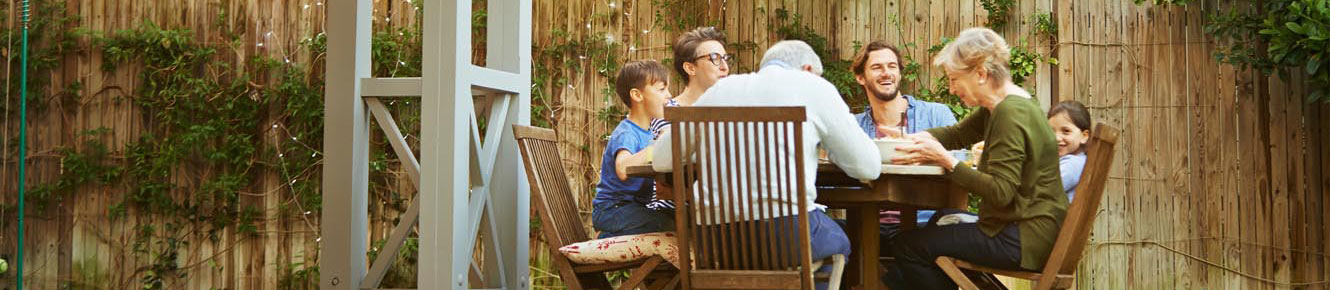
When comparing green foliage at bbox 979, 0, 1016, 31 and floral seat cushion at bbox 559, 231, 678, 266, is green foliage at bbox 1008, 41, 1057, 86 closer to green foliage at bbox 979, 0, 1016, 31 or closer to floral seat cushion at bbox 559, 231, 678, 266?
green foliage at bbox 979, 0, 1016, 31

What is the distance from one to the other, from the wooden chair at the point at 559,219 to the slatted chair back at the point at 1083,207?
0.97 metres

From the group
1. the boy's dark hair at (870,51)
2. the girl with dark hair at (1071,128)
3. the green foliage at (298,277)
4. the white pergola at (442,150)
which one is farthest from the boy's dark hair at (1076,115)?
the green foliage at (298,277)

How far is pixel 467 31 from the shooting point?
140 inches

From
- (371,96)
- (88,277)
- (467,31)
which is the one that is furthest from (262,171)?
(467,31)

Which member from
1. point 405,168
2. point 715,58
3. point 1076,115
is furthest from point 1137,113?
point 405,168

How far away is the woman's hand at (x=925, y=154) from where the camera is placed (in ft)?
10.7

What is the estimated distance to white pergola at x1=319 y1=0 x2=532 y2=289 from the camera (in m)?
3.47

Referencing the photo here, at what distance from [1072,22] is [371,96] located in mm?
3015

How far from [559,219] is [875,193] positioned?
35.8 inches

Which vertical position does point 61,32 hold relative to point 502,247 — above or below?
above

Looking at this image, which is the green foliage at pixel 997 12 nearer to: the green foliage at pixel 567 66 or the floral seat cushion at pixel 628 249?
the green foliage at pixel 567 66

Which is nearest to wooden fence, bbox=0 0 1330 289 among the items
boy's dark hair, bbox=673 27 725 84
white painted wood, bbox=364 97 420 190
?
boy's dark hair, bbox=673 27 725 84

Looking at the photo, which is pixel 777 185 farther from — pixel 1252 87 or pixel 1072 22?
pixel 1252 87

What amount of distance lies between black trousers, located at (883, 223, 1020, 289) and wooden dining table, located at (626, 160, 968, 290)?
0.35 ft
